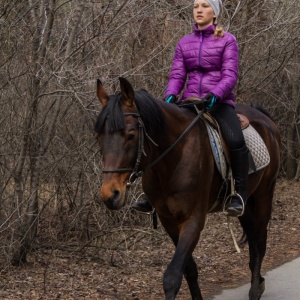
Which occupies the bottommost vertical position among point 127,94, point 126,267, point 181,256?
point 126,267

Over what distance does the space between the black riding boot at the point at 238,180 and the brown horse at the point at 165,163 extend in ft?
0.58

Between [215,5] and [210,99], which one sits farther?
[215,5]

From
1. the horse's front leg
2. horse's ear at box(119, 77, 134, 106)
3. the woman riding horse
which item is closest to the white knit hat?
the woman riding horse

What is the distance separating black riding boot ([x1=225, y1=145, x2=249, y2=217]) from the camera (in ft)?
22.1

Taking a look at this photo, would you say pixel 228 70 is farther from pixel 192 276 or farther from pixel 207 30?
pixel 192 276

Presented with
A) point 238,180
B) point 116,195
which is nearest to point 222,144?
point 238,180

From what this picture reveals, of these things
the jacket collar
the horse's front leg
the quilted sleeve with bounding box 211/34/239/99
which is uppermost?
Result: the jacket collar

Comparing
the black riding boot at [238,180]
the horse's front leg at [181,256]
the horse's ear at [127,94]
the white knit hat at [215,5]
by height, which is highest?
the white knit hat at [215,5]

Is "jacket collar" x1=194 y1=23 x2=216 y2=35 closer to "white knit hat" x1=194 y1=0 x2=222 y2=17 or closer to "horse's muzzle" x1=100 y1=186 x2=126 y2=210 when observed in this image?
"white knit hat" x1=194 y1=0 x2=222 y2=17

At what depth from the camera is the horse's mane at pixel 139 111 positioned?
5391 millimetres

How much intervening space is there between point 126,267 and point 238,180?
260 cm

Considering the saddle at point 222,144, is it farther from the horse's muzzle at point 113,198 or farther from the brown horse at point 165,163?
the horse's muzzle at point 113,198

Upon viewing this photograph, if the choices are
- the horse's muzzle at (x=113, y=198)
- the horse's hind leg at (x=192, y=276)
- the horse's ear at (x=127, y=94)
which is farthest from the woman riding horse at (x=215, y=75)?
the horse's muzzle at (x=113, y=198)

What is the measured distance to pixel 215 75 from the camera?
668 cm
